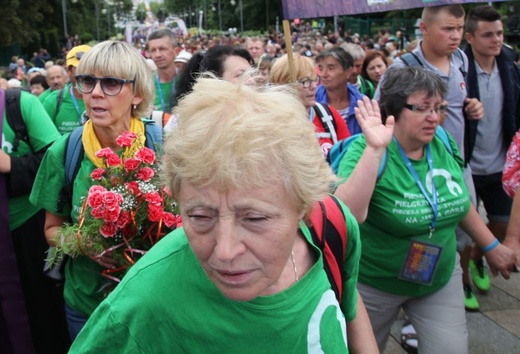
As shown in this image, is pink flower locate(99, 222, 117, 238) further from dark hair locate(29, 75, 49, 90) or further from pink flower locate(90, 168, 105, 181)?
dark hair locate(29, 75, 49, 90)

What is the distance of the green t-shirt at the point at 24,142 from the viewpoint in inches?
131

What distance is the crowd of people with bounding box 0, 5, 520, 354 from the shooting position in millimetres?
1451

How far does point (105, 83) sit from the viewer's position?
3000 millimetres

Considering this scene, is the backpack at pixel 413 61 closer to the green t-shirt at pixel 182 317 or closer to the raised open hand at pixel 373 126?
the raised open hand at pixel 373 126

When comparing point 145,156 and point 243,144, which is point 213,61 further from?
point 243,144

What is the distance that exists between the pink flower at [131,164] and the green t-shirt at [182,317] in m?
0.98

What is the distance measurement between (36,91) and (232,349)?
8.90 m

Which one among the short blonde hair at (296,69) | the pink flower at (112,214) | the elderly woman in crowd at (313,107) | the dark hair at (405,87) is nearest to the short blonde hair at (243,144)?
the pink flower at (112,214)

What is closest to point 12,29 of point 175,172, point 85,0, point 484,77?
point 85,0

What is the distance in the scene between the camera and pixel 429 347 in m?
3.12

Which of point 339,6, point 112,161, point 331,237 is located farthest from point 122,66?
point 339,6

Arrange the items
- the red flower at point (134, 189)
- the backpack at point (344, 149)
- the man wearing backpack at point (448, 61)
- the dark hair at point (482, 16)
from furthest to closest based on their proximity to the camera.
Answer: the dark hair at point (482, 16)
the man wearing backpack at point (448, 61)
the backpack at point (344, 149)
the red flower at point (134, 189)

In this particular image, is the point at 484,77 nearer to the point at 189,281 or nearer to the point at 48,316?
the point at 48,316

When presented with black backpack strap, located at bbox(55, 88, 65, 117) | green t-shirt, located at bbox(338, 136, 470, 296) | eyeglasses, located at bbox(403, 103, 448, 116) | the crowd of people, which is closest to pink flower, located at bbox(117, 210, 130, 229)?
the crowd of people
